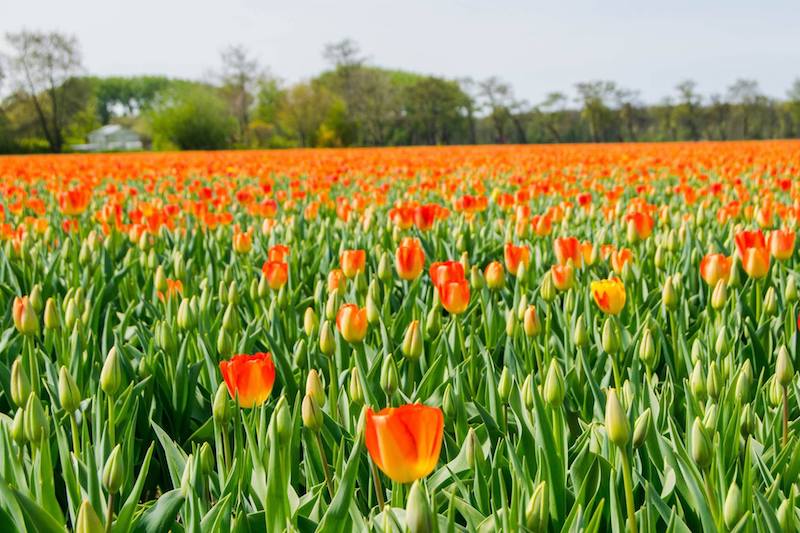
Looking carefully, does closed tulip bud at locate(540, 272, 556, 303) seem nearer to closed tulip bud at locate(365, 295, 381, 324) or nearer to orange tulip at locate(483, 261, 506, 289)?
orange tulip at locate(483, 261, 506, 289)

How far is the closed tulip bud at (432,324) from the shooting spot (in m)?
2.03

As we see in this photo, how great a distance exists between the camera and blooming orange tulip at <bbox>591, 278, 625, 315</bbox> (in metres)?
1.86

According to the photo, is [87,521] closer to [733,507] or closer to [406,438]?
[406,438]

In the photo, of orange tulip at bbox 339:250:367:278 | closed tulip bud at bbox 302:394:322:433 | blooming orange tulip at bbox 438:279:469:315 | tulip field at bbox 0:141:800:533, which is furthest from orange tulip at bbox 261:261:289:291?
closed tulip bud at bbox 302:394:322:433

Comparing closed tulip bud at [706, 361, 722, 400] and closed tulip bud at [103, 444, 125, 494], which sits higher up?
closed tulip bud at [103, 444, 125, 494]

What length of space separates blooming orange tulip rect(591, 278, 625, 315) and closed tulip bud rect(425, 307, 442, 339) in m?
0.42

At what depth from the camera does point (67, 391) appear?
4.39 ft

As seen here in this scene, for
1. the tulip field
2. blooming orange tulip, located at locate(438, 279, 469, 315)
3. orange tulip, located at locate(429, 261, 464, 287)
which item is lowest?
the tulip field

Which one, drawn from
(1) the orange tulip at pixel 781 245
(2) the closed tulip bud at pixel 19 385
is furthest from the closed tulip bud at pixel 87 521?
(1) the orange tulip at pixel 781 245

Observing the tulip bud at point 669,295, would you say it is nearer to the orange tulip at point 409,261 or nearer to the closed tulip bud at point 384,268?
the orange tulip at point 409,261

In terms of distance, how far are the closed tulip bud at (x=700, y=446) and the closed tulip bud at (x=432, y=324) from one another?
3.25 feet

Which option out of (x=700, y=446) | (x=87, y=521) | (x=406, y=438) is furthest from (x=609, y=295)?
(x=87, y=521)

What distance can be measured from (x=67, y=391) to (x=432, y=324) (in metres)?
0.97

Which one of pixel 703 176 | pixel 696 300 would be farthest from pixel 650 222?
pixel 703 176
